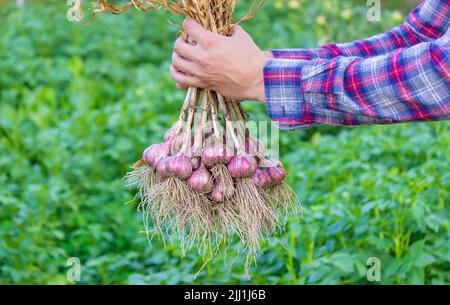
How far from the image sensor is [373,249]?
2996 millimetres

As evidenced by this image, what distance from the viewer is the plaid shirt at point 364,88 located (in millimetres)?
1784

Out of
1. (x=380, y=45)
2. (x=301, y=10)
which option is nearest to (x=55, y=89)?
(x=301, y=10)

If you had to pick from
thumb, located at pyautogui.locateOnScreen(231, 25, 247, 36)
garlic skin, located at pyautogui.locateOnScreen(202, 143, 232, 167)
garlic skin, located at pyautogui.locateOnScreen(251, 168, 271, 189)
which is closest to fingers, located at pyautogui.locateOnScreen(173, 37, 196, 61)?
thumb, located at pyautogui.locateOnScreen(231, 25, 247, 36)

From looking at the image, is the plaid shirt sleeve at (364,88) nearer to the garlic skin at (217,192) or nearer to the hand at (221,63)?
the hand at (221,63)

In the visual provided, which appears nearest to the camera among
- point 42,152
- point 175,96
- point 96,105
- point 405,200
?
point 405,200

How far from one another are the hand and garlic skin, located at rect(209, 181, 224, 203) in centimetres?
23

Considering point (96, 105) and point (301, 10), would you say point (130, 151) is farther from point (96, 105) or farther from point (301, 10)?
point (301, 10)

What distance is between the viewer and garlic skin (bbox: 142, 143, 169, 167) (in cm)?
200

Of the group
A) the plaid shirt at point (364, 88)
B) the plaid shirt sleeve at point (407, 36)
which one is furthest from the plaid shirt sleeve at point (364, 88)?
the plaid shirt sleeve at point (407, 36)

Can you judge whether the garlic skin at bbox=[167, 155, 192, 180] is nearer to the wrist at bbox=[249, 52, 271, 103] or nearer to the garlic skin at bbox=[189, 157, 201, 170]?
the garlic skin at bbox=[189, 157, 201, 170]

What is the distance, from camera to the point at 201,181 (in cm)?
194

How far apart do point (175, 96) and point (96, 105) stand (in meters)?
0.65

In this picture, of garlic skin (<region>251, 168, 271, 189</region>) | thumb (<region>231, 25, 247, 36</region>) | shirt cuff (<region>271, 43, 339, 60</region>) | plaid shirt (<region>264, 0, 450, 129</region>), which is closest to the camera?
plaid shirt (<region>264, 0, 450, 129</region>)
